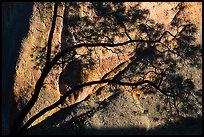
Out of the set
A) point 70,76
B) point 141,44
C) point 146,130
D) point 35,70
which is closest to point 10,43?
point 35,70

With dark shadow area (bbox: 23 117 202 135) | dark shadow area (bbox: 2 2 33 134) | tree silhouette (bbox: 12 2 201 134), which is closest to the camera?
tree silhouette (bbox: 12 2 201 134)

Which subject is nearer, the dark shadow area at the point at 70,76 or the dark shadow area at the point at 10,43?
the dark shadow area at the point at 70,76

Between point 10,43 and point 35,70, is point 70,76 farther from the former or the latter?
point 10,43

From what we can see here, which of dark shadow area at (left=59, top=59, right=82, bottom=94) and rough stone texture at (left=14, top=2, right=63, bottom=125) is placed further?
rough stone texture at (left=14, top=2, right=63, bottom=125)

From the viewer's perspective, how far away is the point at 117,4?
1571cm

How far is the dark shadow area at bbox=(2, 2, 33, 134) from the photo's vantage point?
60.9ft

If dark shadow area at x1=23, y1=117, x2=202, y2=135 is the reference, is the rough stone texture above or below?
above

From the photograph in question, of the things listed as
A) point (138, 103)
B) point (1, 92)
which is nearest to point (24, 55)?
point (1, 92)

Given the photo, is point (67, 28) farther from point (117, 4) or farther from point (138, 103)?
point (138, 103)

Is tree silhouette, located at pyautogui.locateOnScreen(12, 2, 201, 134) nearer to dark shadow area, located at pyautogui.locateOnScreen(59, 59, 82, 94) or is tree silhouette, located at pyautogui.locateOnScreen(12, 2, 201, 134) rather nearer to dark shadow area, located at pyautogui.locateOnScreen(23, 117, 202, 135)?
dark shadow area, located at pyautogui.locateOnScreen(23, 117, 202, 135)

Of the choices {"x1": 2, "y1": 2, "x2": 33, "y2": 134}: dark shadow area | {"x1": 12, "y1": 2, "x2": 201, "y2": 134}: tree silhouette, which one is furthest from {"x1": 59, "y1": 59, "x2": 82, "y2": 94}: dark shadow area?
{"x1": 2, "y1": 2, "x2": 33, "y2": 134}: dark shadow area

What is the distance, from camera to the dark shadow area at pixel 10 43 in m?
18.6

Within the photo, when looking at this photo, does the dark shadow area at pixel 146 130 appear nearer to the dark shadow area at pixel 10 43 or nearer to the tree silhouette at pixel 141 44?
the tree silhouette at pixel 141 44

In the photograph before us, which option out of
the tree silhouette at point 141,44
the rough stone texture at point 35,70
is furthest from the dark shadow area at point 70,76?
the tree silhouette at point 141,44
